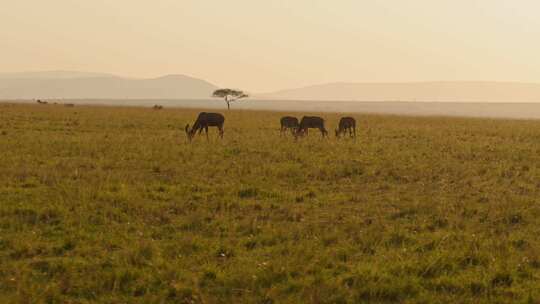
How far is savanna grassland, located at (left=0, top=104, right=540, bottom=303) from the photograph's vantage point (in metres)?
6.94

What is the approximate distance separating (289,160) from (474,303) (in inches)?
Answer: 506

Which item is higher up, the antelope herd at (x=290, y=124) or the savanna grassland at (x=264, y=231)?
the antelope herd at (x=290, y=124)

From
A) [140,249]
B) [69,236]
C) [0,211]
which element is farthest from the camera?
[0,211]

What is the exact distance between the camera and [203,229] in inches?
380

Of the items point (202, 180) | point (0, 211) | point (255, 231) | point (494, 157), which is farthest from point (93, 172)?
point (494, 157)

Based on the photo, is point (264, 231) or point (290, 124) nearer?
point (264, 231)

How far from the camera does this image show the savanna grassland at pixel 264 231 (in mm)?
6941

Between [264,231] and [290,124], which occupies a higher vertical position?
[290,124]

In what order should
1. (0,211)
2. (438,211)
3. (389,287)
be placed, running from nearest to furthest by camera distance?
(389,287), (0,211), (438,211)

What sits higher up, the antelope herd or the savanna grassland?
the antelope herd

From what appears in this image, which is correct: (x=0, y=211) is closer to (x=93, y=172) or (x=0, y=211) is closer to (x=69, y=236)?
(x=69, y=236)

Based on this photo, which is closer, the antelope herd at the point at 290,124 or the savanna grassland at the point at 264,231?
the savanna grassland at the point at 264,231

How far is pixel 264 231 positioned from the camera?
9516 millimetres

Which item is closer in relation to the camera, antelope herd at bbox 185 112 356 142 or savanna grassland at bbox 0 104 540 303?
savanna grassland at bbox 0 104 540 303
